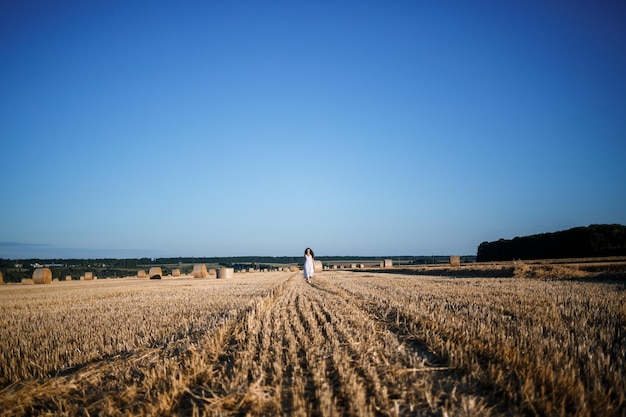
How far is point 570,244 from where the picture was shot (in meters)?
49.0

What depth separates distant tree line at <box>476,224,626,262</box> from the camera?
43875 mm

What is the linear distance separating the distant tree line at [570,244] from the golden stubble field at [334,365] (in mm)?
48647

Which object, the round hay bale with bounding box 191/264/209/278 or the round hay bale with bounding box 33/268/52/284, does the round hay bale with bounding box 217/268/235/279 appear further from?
the round hay bale with bounding box 33/268/52/284

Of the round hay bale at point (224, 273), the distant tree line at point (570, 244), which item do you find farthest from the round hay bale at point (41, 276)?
the distant tree line at point (570, 244)

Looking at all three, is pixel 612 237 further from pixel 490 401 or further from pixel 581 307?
pixel 490 401

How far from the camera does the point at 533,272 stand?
713 inches

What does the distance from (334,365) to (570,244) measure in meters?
57.7

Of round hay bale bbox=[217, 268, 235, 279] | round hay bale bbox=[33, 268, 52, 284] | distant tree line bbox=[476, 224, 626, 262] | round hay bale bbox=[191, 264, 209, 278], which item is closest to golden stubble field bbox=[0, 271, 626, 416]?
round hay bale bbox=[217, 268, 235, 279]

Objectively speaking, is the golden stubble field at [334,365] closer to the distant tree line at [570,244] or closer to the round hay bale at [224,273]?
the round hay bale at [224,273]

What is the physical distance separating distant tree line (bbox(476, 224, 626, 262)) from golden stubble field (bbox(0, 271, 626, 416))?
160ft

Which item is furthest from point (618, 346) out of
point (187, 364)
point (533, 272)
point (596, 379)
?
point (533, 272)

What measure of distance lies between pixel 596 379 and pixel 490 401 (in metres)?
0.96

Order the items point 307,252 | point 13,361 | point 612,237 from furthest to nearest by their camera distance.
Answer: point 612,237 → point 307,252 → point 13,361

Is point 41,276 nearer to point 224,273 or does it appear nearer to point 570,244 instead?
point 224,273
